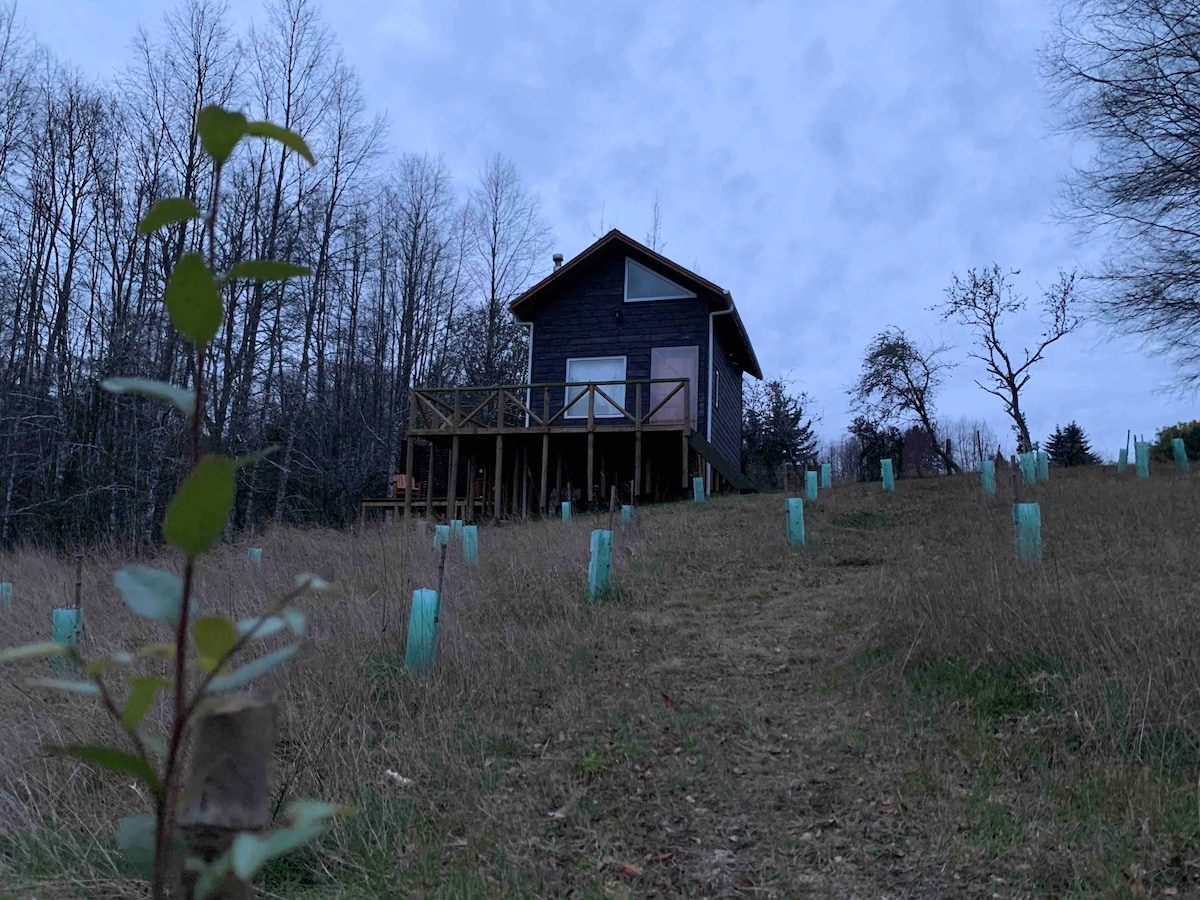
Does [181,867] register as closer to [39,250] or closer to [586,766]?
[586,766]

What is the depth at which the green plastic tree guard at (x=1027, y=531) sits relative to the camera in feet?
25.7

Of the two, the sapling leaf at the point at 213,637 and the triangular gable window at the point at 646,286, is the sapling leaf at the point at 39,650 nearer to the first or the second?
the sapling leaf at the point at 213,637

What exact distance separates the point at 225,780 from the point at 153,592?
6.9 inches

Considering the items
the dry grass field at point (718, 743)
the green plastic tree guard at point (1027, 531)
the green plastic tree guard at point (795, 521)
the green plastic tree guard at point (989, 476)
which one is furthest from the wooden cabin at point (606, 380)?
the dry grass field at point (718, 743)

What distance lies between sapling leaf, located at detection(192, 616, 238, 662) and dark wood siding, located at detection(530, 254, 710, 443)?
19343mm

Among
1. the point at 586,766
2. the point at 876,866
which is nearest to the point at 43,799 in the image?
the point at 586,766

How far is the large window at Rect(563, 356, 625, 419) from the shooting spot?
65.3 ft

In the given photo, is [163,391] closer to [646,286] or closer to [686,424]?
[686,424]

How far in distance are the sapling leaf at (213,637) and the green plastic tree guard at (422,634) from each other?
4886 millimetres

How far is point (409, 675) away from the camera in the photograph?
5.26m

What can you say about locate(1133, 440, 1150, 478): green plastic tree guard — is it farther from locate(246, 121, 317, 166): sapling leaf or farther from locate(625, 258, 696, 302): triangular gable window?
locate(246, 121, 317, 166): sapling leaf

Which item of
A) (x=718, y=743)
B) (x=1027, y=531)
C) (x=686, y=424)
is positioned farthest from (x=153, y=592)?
(x=686, y=424)

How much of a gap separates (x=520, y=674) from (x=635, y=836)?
1836 mm

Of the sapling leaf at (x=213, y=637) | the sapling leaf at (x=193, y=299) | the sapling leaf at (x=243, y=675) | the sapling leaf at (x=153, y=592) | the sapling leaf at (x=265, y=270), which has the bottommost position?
the sapling leaf at (x=243, y=675)
